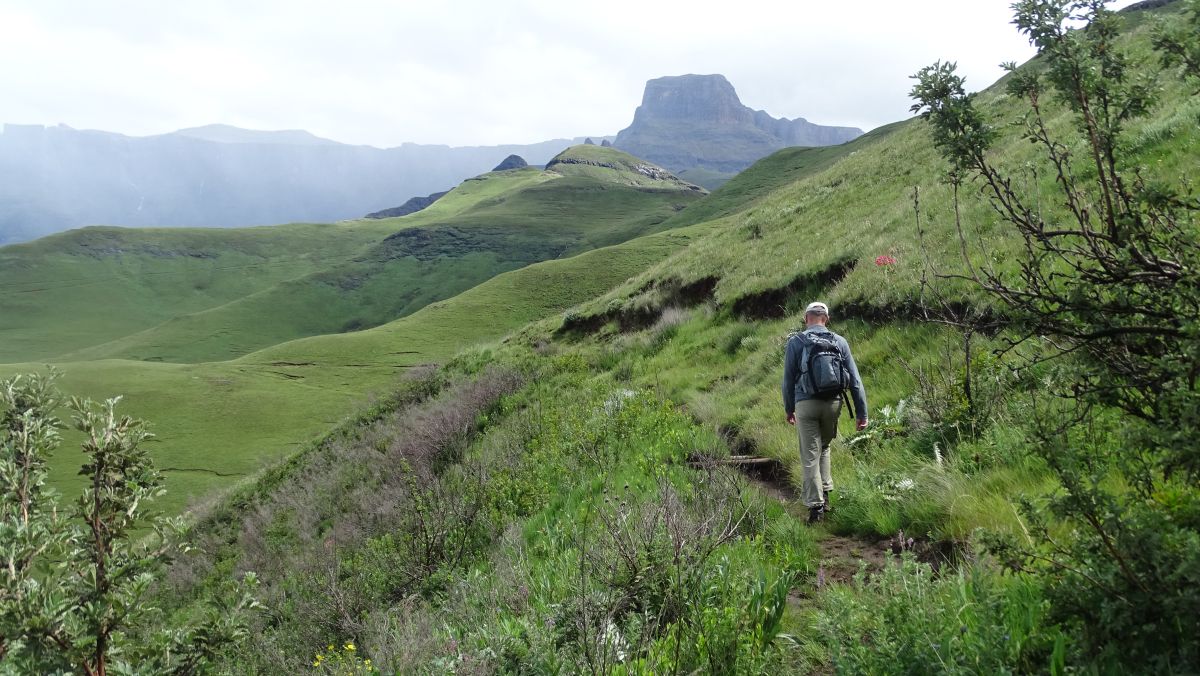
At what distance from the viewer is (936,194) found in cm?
1334

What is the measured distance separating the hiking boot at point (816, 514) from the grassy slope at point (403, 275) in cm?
9085

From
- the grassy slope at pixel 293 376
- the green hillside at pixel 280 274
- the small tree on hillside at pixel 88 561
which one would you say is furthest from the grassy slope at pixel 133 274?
the small tree on hillside at pixel 88 561

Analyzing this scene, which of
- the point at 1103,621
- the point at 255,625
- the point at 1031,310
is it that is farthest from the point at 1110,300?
the point at 255,625

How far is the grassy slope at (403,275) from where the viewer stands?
8369cm

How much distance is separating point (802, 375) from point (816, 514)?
1.49 m

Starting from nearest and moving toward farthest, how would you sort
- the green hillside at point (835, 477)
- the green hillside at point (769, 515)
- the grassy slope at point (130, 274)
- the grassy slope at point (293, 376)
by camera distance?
1. the green hillside at point (835, 477)
2. the green hillside at point (769, 515)
3. the grassy slope at point (293, 376)
4. the grassy slope at point (130, 274)

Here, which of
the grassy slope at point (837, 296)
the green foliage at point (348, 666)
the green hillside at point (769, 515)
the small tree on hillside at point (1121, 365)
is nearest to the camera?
the small tree on hillside at point (1121, 365)

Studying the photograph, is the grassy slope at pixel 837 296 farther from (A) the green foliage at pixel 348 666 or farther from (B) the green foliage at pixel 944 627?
(A) the green foliage at pixel 348 666

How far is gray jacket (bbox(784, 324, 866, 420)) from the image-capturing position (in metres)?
5.99

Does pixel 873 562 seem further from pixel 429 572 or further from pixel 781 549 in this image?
pixel 429 572

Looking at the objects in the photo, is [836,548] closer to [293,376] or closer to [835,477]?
[835,477]

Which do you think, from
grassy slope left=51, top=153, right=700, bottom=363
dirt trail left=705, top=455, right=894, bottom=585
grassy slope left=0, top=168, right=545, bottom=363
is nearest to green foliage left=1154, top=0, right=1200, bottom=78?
dirt trail left=705, top=455, right=894, bottom=585

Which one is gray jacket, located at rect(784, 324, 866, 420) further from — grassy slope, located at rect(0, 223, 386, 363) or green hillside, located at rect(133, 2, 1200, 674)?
grassy slope, located at rect(0, 223, 386, 363)

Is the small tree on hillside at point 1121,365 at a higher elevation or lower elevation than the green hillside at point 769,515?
higher
